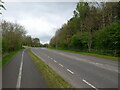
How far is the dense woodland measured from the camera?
27312mm

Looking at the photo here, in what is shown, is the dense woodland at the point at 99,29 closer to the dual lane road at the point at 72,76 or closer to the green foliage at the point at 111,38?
the green foliage at the point at 111,38

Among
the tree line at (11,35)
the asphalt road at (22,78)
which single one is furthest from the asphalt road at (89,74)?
the tree line at (11,35)

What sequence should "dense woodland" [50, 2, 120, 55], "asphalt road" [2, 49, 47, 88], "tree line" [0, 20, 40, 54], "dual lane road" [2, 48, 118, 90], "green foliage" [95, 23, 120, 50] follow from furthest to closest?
1. "tree line" [0, 20, 40, 54]
2. "dense woodland" [50, 2, 120, 55]
3. "green foliage" [95, 23, 120, 50]
4. "dual lane road" [2, 48, 118, 90]
5. "asphalt road" [2, 49, 47, 88]

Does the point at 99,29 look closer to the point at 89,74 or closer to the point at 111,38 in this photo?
the point at 111,38

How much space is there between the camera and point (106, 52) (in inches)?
1183

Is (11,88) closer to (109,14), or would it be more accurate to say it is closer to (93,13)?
(109,14)

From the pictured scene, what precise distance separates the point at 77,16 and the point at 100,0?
73.2ft

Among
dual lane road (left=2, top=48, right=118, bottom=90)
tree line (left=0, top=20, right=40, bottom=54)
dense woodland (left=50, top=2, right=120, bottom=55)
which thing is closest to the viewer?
dual lane road (left=2, top=48, right=118, bottom=90)

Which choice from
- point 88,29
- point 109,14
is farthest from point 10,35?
point 109,14

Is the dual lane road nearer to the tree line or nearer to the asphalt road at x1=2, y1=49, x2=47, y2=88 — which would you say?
the asphalt road at x1=2, y1=49, x2=47, y2=88

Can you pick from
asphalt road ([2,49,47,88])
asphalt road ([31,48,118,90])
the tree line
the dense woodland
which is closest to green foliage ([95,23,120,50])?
the dense woodland

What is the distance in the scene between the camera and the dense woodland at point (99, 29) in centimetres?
2731

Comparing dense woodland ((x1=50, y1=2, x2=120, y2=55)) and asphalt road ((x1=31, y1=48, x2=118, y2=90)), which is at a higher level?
dense woodland ((x1=50, y1=2, x2=120, y2=55))

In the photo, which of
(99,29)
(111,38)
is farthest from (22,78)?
(99,29)
